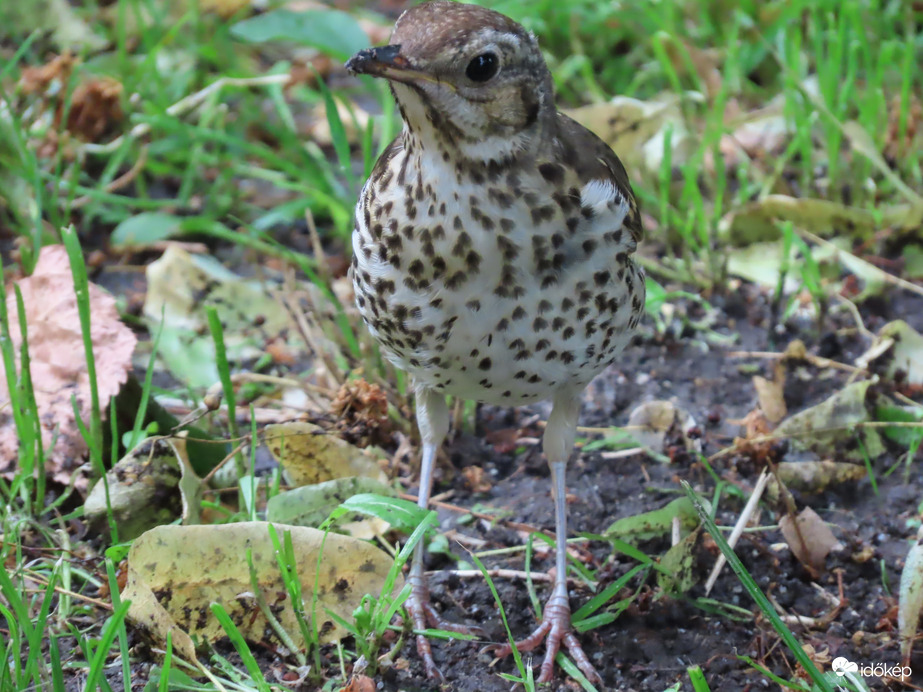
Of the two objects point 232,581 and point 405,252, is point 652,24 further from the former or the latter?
point 232,581

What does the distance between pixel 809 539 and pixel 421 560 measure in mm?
972

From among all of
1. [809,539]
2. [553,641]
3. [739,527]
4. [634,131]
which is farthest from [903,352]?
[553,641]

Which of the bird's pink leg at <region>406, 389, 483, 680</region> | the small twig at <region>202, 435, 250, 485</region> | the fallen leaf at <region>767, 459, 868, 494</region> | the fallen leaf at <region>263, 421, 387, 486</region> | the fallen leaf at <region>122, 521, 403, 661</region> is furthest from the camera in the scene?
the fallen leaf at <region>767, 459, 868, 494</region>

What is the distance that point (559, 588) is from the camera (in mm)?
2689

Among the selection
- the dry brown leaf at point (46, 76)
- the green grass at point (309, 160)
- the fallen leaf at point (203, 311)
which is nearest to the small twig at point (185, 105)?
the green grass at point (309, 160)

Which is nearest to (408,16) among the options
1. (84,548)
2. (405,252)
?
(405,252)

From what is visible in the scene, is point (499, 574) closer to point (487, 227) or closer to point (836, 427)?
point (487, 227)

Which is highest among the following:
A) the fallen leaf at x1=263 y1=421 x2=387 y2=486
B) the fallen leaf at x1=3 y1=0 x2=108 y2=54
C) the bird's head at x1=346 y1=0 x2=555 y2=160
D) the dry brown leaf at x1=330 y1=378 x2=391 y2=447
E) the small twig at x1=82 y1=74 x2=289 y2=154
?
the bird's head at x1=346 y1=0 x2=555 y2=160

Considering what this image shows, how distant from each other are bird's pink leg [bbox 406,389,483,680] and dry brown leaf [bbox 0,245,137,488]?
82cm

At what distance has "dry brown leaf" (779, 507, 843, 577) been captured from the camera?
2807mm

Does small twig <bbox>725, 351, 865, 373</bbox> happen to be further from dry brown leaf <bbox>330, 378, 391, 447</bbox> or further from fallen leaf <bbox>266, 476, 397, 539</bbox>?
fallen leaf <bbox>266, 476, 397, 539</bbox>

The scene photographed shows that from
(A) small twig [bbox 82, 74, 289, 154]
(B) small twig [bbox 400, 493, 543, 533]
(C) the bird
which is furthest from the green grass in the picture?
(C) the bird

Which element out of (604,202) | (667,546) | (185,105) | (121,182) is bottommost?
(667,546)

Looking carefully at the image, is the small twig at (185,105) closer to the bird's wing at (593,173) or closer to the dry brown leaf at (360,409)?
the dry brown leaf at (360,409)
